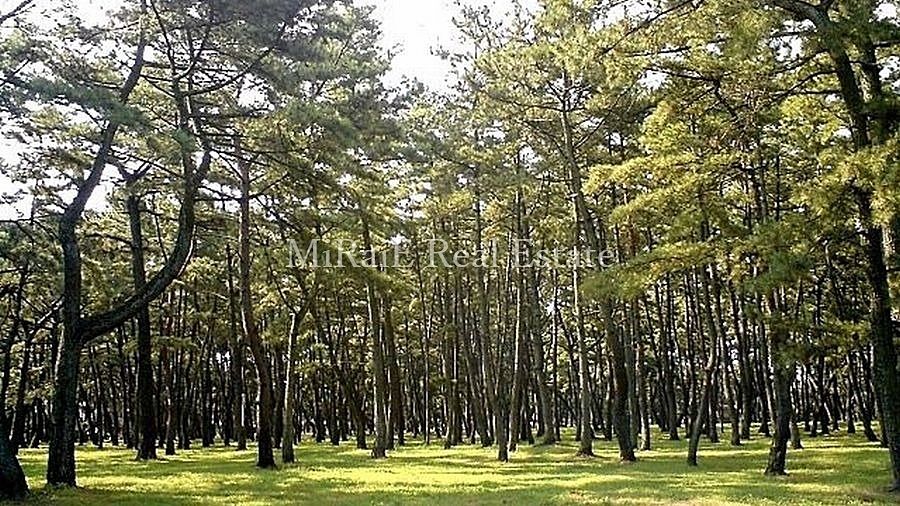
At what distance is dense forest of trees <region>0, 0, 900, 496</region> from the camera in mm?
11859

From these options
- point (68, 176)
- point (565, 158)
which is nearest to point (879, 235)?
point (565, 158)

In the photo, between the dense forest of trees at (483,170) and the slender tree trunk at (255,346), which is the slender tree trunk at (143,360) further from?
the slender tree trunk at (255,346)

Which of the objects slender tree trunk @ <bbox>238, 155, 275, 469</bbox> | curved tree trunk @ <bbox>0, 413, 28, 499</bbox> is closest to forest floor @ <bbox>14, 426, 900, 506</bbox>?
curved tree trunk @ <bbox>0, 413, 28, 499</bbox>

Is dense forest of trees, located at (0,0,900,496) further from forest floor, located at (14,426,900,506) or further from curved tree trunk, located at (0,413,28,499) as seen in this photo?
forest floor, located at (14,426,900,506)

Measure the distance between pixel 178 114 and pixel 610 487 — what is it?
10.2 metres

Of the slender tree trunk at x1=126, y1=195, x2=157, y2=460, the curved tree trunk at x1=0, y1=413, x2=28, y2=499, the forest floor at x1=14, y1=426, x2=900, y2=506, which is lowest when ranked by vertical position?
the forest floor at x1=14, y1=426, x2=900, y2=506

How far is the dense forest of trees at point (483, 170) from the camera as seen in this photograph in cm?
1186

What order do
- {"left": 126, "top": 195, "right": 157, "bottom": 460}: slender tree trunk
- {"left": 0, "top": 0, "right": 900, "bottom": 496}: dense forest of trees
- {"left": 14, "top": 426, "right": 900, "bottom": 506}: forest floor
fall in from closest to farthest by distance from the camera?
{"left": 0, "top": 0, "right": 900, "bottom": 496}: dense forest of trees → {"left": 14, "top": 426, "right": 900, "bottom": 506}: forest floor → {"left": 126, "top": 195, "right": 157, "bottom": 460}: slender tree trunk

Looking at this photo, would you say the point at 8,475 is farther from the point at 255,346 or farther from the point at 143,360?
the point at 143,360

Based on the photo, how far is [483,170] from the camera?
22.7 m

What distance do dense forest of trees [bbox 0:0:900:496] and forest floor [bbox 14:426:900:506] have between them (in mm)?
928

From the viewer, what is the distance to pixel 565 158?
21.9m

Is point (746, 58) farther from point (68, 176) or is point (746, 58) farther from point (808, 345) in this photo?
point (68, 176)

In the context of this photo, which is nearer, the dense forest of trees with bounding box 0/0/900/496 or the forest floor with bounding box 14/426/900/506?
the dense forest of trees with bounding box 0/0/900/496
